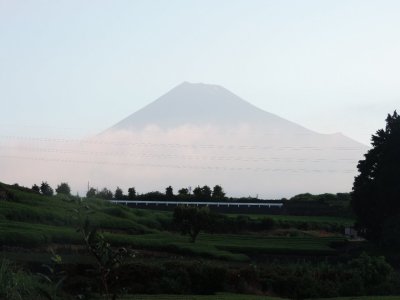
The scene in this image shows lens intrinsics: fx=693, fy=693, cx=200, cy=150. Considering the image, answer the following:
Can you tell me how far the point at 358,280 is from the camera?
21.2 metres

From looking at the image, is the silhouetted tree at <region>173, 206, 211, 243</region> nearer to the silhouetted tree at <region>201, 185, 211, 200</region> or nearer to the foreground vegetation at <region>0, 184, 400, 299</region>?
the foreground vegetation at <region>0, 184, 400, 299</region>

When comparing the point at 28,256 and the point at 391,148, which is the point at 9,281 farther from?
the point at 391,148

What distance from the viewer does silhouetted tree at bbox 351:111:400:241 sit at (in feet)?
135

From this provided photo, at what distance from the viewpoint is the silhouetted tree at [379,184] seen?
41125mm

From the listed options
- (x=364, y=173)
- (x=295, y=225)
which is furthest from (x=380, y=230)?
(x=295, y=225)

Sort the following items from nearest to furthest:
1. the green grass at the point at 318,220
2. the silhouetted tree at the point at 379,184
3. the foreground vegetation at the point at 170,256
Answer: the foreground vegetation at the point at 170,256 → the silhouetted tree at the point at 379,184 → the green grass at the point at 318,220

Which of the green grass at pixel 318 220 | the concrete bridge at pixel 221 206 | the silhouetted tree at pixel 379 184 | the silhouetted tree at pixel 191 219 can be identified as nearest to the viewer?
the silhouetted tree at pixel 379 184

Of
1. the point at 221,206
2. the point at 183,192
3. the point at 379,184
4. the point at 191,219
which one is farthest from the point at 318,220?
the point at 183,192

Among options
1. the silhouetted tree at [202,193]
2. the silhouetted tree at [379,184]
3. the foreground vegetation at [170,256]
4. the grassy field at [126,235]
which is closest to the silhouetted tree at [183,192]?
the silhouetted tree at [202,193]

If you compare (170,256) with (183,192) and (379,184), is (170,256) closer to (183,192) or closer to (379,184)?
(379,184)

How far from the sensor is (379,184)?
41812 millimetres

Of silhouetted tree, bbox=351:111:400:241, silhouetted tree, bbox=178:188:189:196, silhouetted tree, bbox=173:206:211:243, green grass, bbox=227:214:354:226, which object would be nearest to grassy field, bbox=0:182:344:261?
silhouetted tree, bbox=173:206:211:243

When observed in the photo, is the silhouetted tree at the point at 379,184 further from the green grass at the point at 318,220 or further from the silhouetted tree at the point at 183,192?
the silhouetted tree at the point at 183,192

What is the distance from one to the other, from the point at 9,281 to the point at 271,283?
10.9 m
